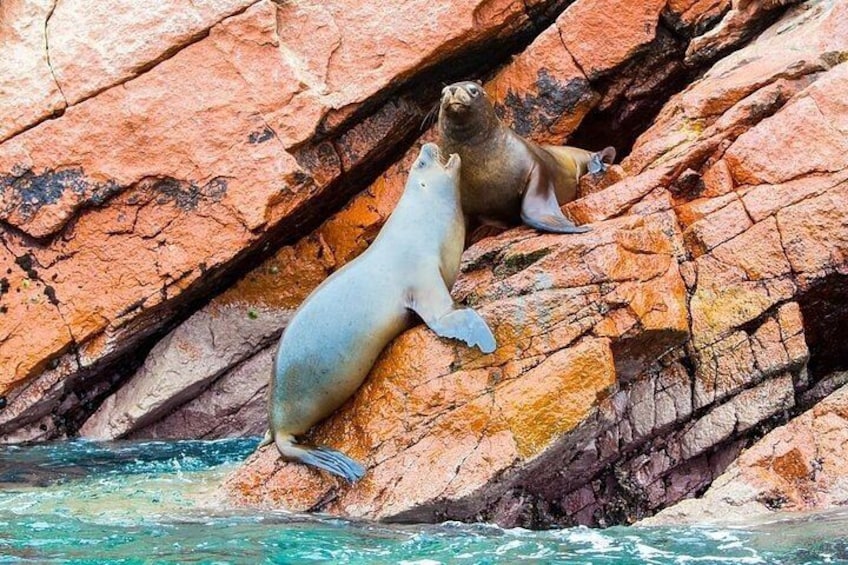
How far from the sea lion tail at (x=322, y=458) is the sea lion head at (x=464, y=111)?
278 centimetres

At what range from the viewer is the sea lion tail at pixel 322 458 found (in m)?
5.50

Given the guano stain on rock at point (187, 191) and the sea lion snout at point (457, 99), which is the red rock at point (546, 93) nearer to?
the sea lion snout at point (457, 99)

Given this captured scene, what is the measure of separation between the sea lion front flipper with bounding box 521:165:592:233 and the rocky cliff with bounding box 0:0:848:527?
21cm

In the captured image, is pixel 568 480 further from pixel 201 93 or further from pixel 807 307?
pixel 201 93

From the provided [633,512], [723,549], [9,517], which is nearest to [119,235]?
[9,517]

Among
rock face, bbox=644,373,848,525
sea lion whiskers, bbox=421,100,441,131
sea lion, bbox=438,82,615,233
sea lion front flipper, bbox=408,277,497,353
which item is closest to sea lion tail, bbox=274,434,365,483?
sea lion front flipper, bbox=408,277,497,353

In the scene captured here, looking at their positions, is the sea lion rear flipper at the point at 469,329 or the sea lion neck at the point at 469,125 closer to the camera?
the sea lion rear flipper at the point at 469,329

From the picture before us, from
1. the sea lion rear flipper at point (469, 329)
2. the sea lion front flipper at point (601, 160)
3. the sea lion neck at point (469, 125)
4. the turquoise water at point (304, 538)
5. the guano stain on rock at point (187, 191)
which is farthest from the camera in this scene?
the guano stain on rock at point (187, 191)

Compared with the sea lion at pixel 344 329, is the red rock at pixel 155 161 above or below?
above

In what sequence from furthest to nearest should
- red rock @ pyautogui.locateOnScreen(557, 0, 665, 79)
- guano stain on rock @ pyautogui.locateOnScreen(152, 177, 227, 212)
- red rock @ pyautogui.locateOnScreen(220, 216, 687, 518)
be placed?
red rock @ pyautogui.locateOnScreen(557, 0, 665, 79)
guano stain on rock @ pyautogui.locateOnScreen(152, 177, 227, 212)
red rock @ pyautogui.locateOnScreen(220, 216, 687, 518)

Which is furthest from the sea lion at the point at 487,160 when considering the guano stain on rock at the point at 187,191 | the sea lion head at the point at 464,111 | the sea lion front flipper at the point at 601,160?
the guano stain on rock at the point at 187,191

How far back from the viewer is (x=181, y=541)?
4688mm

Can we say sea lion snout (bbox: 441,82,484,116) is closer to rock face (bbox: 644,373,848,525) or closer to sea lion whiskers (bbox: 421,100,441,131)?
sea lion whiskers (bbox: 421,100,441,131)

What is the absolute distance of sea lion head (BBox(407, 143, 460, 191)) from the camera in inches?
267
